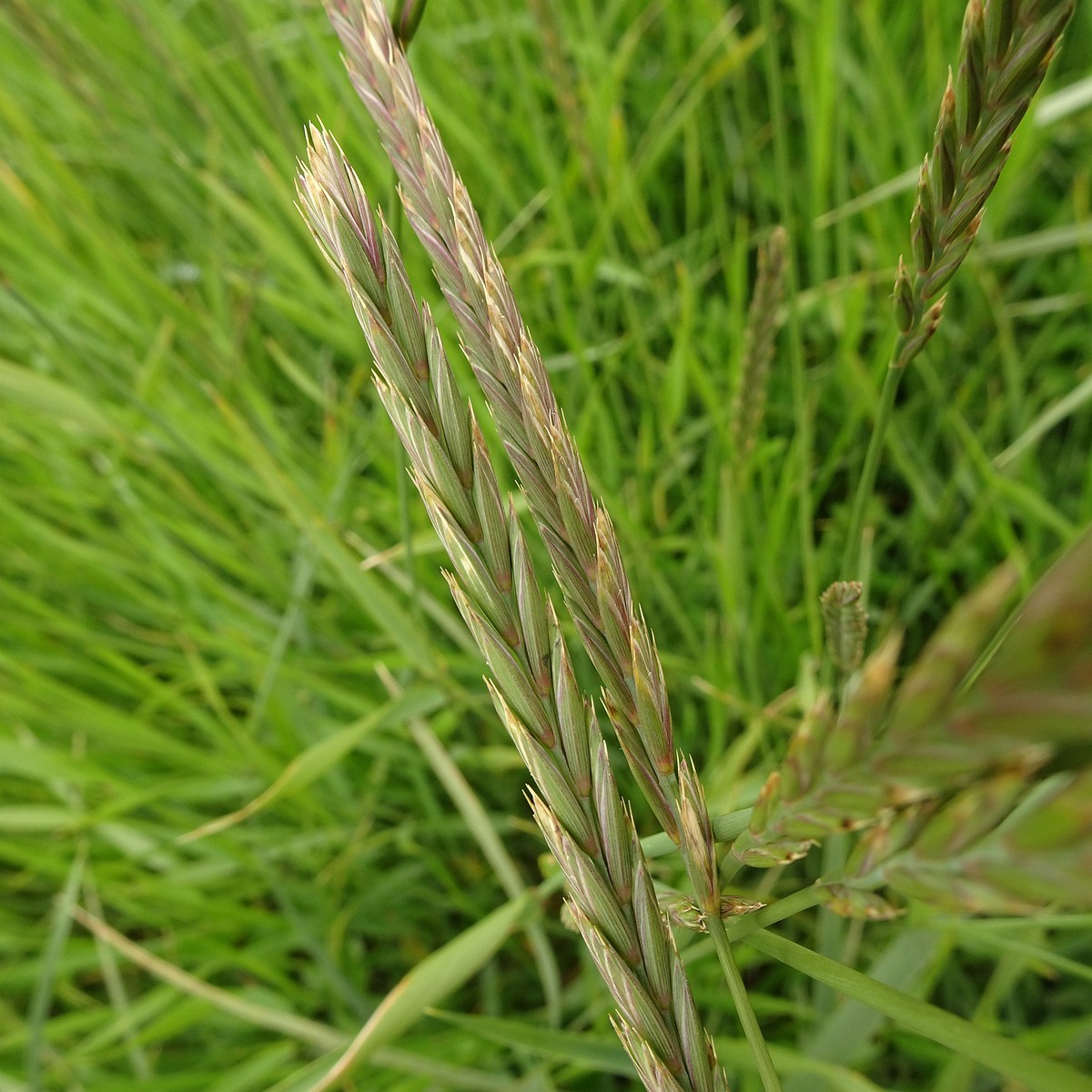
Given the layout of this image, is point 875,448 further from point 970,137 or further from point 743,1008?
point 743,1008

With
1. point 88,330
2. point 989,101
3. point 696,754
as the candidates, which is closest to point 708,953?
point 696,754

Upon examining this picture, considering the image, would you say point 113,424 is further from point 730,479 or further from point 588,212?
point 588,212

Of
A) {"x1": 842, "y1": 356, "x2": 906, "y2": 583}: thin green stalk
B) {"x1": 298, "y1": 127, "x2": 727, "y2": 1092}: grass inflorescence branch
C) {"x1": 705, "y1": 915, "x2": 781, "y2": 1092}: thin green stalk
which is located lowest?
{"x1": 705, "y1": 915, "x2": 781, "y2": 1092}: thin green stalk

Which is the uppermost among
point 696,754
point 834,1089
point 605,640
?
point 696,754

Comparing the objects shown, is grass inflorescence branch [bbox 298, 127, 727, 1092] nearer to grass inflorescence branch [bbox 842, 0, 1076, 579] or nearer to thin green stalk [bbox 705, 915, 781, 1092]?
thin green stalk [bbox 705, 915, 781, 1092]

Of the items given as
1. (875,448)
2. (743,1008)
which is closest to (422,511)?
(875,448)

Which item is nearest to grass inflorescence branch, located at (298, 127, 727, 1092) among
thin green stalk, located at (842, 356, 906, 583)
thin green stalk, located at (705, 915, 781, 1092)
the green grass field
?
thin green stalk, located at (705, 915, 781, 1092)

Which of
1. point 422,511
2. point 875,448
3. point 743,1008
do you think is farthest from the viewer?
point 422,511

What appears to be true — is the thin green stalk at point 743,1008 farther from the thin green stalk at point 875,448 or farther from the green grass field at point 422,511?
the green grass field at point 422,511
